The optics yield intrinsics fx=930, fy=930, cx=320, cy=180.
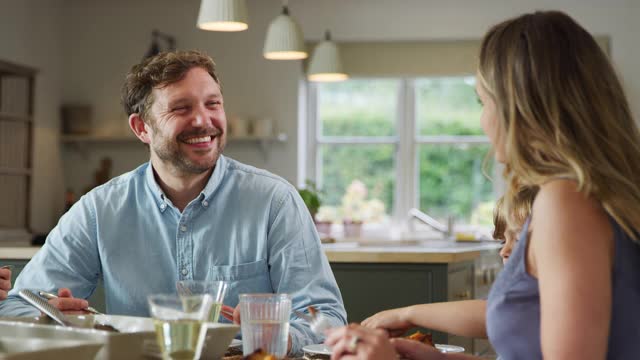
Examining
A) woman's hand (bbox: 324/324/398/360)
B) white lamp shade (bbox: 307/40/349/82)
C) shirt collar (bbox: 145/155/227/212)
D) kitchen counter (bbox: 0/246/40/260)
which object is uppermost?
white lamp shade (bbox: 307/40/349/82)

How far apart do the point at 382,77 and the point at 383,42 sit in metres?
0.27

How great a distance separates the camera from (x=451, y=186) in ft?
24.2

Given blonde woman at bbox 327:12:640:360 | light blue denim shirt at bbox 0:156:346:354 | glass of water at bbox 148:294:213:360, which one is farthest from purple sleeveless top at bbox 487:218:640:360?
light blue denim shirt at bbox 0:156:346:354

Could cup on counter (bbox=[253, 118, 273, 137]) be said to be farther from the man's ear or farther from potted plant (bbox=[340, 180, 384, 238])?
the man's ear

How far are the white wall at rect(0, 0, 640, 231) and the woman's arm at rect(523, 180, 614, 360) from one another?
5.93 m

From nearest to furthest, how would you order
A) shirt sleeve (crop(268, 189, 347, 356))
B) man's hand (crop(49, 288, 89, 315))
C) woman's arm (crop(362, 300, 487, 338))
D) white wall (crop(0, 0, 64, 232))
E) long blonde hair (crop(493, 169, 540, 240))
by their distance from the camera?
long blonde hair (crop(493, 169, 540, 240)) < woman's arm (crop(362, 300, 487, 338)) < man's hand (crop(49, 288, 89, 315)) < shirt sleeve (crop(268, 189, 347, 356)) < white wall (crop(0, 0, 64, 232))

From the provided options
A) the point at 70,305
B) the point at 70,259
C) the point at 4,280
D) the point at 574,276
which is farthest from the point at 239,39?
the point at 574,276

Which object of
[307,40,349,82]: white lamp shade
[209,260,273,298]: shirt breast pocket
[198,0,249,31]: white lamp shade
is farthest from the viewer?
[307,40,349,82]: white lamp shade

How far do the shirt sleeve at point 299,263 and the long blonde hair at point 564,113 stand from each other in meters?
0.84

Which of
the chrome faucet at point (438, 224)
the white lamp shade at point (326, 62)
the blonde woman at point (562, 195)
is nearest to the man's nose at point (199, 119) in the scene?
the blonde woman at point (562, 195)

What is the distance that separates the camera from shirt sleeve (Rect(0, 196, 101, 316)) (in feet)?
7.38

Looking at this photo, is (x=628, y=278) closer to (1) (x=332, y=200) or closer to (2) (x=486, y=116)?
(2) (x=486, y=116)

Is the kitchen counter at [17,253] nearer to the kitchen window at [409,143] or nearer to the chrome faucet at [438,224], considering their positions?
the chrome faucet at [438,224]

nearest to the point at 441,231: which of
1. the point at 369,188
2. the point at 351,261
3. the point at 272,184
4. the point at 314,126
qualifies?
the point at 369,188
